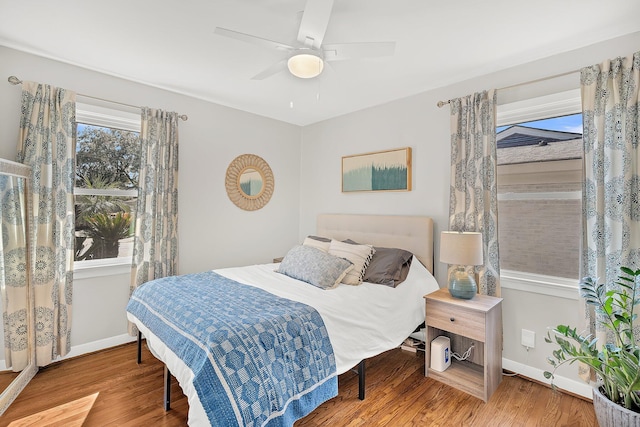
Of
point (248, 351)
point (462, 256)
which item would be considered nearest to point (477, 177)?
point (462, 256)

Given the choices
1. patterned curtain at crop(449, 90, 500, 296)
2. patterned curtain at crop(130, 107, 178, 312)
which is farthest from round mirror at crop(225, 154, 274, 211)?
patterned curtain at crop(449, 90, 500, 296)

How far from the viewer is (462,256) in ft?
7.91

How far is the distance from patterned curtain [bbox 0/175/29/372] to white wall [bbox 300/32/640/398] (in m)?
3.03

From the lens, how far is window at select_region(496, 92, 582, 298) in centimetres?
246

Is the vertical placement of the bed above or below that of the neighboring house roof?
below

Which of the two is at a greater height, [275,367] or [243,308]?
[243,308]

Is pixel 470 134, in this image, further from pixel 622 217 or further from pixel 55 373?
pixel 55 373

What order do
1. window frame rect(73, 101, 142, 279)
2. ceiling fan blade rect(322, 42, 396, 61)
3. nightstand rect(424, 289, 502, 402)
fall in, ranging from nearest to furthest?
ceiling fan blade rect(322, 42, 396, 61) < nightstand rect(424, 289, 502, 402) < window frame rect(73, 101, 142, 279)

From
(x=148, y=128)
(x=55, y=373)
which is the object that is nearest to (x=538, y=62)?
(x=148, y=128)

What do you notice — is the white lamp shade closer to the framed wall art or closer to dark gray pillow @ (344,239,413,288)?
dark gray pillow @ (344,239,413,288)

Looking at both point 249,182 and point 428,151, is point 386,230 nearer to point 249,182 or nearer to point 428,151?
point 428,151

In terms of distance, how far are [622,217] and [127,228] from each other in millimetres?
4205

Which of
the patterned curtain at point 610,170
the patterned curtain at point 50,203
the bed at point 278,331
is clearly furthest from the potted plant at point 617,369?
the patterned curtain at point 50,203

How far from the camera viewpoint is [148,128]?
3092mm
